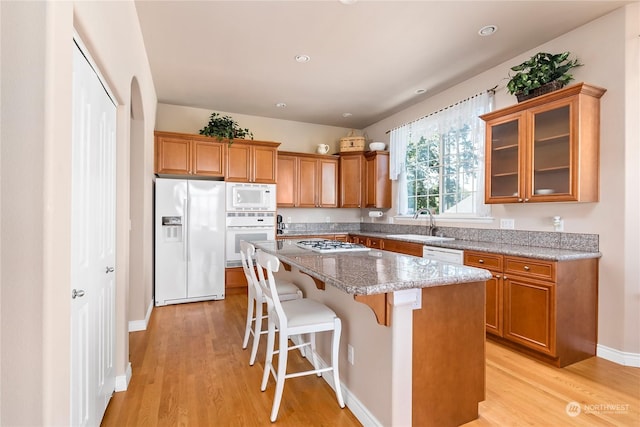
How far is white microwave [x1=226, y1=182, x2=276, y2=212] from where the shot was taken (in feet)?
14.8

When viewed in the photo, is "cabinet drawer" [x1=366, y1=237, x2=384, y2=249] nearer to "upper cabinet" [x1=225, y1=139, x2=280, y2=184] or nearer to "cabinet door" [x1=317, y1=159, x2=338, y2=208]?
"cabinet door" [x1=317, y1=159, x2=338, y2=208]

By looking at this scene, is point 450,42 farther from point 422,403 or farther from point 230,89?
point 422,403

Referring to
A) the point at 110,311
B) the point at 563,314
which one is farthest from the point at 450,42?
the point at 110,311

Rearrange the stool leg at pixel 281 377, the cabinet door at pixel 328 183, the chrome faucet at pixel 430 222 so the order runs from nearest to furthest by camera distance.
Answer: the stool leg at pixel 281 377 < the chrome faucet at pixel 430 222 < the cabinet door at pixel 328 183

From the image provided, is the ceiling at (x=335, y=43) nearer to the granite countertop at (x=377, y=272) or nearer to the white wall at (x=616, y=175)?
the white wall at (x=616, y=175)

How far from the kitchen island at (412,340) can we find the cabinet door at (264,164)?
120 inches

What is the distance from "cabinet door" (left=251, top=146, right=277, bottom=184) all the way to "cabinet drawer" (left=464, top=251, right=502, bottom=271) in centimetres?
295

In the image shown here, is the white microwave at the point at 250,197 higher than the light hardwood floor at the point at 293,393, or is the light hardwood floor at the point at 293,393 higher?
the white microwave at the point at 250,197

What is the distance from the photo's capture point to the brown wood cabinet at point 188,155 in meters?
4.27

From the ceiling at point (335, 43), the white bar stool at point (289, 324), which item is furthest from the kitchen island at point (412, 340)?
the ceiling at point (335, 43)

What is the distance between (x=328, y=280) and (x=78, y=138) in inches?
50.2

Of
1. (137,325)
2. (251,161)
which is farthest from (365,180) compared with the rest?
(137,325)

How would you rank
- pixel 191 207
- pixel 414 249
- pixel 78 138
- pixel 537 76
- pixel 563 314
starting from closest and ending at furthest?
1. pixel 78 138
2. pixel 563 314
3. pixel 537 76
4. pixel 414 249
5. pixel 191 207

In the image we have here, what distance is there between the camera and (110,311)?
1.98 metres
